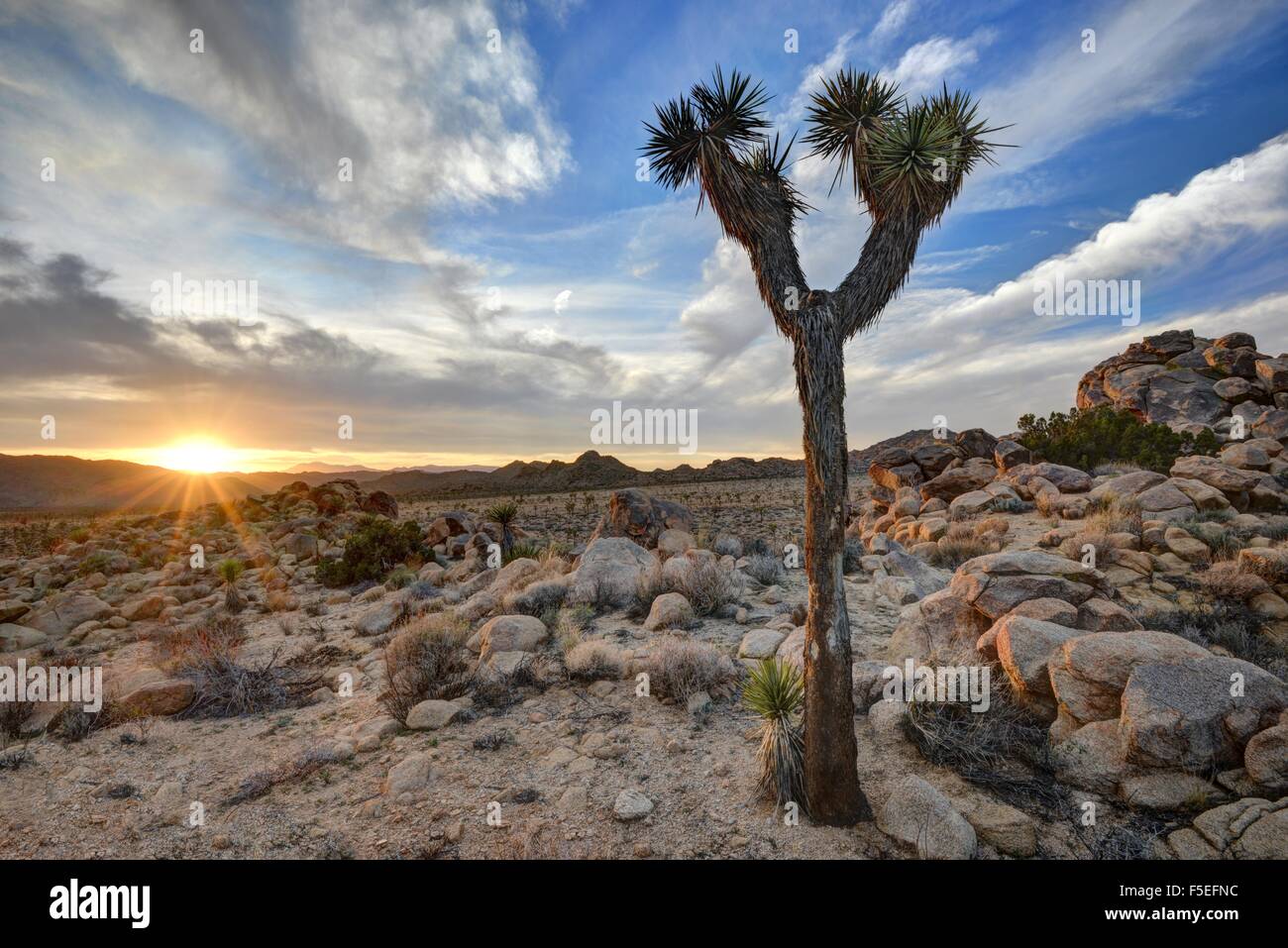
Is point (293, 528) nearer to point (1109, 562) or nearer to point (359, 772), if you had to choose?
point (359, 772)

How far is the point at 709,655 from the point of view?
7.58m

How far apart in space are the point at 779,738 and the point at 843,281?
4267 millimetres

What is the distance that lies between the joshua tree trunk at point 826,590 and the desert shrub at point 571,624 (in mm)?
4783

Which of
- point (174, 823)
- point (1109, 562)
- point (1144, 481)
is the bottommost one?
point (174, 823)

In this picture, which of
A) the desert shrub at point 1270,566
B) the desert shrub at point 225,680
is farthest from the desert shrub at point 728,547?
the desert shrub at point 225,680

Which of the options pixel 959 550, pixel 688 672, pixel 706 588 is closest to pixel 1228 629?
pixel 959 550

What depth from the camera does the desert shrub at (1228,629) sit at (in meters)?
6.73

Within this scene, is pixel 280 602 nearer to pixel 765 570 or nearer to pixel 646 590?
pixel 646 590

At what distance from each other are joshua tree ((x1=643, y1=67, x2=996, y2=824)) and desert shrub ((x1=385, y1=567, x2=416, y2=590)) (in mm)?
12850

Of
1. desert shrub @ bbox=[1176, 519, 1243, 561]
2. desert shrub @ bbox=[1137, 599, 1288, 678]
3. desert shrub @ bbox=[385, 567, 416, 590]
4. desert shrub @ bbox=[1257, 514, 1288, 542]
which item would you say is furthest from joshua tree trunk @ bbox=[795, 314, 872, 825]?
desert shrub @ bbox=[385, 567, 416, 590]

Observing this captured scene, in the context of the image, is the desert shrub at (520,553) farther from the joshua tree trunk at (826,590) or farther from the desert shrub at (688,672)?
the joshua tree trunk at (826,590)
